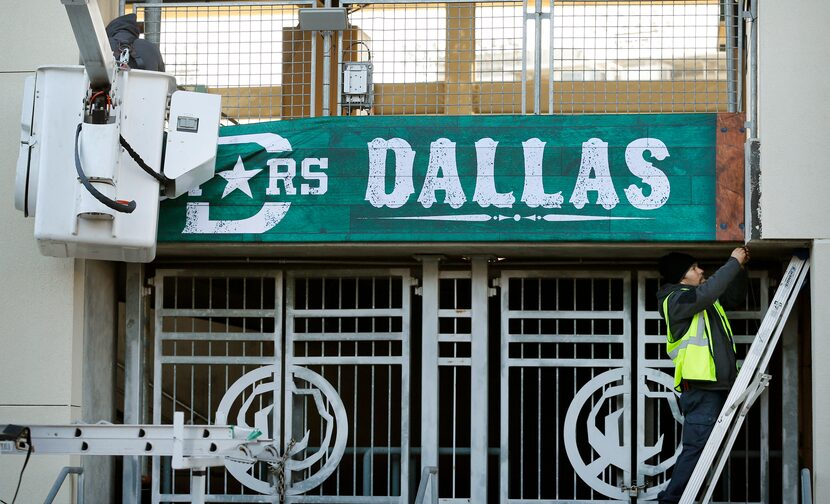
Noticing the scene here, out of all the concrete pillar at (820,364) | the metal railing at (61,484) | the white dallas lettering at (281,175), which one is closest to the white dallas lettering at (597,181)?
the concrete pillar at (820,364)

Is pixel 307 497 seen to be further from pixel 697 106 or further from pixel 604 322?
pixel 697 106

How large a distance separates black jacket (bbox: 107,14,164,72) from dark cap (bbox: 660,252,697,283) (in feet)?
14.6

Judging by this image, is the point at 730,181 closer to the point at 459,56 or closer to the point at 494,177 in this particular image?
the point at 494,177

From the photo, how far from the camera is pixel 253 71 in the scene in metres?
11.5

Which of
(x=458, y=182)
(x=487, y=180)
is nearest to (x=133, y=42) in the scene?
(x=458, y=182)

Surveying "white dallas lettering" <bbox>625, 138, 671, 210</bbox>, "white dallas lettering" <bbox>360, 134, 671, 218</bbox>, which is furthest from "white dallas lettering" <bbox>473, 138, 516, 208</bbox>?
"white dallas lettering" <bbox>625, 138, 671, 210</bbox>

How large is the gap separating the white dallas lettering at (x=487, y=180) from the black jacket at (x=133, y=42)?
272 centimetres

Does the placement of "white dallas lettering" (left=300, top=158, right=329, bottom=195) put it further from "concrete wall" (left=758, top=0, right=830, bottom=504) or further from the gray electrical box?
"concrete wall" (left=758, top=0, right=830, bottom=504)

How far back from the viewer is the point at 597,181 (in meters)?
10.2

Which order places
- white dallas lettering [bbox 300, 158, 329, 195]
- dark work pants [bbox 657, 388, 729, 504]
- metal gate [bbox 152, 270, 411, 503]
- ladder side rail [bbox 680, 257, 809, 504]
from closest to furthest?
ladder side rail [bbox 680, 257, 809, 504] → dark work pants [bbox 657, 388, 729, 504] → white dallas lettering [bbox 300, 158, 329, 195] → metal gate [bbox 152, 270, 411, 503]

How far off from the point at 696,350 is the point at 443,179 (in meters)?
2.38

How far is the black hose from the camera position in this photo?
30.5 ft

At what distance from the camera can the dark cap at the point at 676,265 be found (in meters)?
10.5

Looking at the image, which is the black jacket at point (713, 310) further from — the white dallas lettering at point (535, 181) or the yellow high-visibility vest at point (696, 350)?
the white dallas lettering at point (535, 181)
